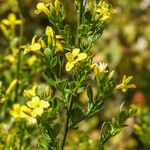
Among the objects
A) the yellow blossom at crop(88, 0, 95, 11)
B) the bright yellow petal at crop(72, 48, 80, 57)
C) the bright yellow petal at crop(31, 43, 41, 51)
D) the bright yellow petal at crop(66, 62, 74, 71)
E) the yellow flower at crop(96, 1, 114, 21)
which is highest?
the yellow blossom at crop(88, 0, 95, 11)

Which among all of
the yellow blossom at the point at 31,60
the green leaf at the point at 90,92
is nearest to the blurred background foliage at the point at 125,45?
the yellow blossom at the point at 31,60

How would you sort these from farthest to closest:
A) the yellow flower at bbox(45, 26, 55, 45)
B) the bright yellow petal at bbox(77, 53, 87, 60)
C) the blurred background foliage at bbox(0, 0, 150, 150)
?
the blurred background foliage at bbox(0, 0, 150, 150), the yellow flower at bbox(45, 26, 55, 45), the bright yellow petal at bbox(77, 53, 87, 60)

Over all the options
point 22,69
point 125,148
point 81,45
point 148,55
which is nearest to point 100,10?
point 81,45

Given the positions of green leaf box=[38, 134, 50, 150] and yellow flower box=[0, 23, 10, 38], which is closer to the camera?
green leaf box=[38, 134, 50, 150]

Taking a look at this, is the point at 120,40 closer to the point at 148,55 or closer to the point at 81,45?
the point at 148,55

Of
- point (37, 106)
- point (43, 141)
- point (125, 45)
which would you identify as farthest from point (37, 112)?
point (125, 45)

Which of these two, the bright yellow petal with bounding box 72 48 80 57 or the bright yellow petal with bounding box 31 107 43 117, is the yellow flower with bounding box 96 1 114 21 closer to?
the bright yellow petal with bounding box 72 48 80 57

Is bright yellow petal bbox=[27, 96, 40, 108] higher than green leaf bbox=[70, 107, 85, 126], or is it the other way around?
bright yellow petal bbox=[27, 96, 40, 108]

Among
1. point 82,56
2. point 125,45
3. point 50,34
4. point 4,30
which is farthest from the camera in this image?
point 125,45

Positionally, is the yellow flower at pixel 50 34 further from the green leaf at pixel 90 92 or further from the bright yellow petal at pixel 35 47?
the green leaf at pixel 90 92

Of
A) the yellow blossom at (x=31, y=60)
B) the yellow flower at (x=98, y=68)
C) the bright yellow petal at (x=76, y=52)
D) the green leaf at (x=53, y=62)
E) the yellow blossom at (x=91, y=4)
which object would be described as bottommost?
the yellow blossom at (x=31, y=60)

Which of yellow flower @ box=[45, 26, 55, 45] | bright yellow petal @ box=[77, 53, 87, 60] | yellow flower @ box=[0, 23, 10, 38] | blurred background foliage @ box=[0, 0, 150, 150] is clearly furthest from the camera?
blurred background foliage @ box=[0, 0, 150, 150]

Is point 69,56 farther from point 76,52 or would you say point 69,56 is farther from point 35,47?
point 35,47

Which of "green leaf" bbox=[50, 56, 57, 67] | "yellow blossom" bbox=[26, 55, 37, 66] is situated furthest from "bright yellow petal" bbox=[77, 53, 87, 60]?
"yellow blossom" bbox=[26, 55, 37, 66]
